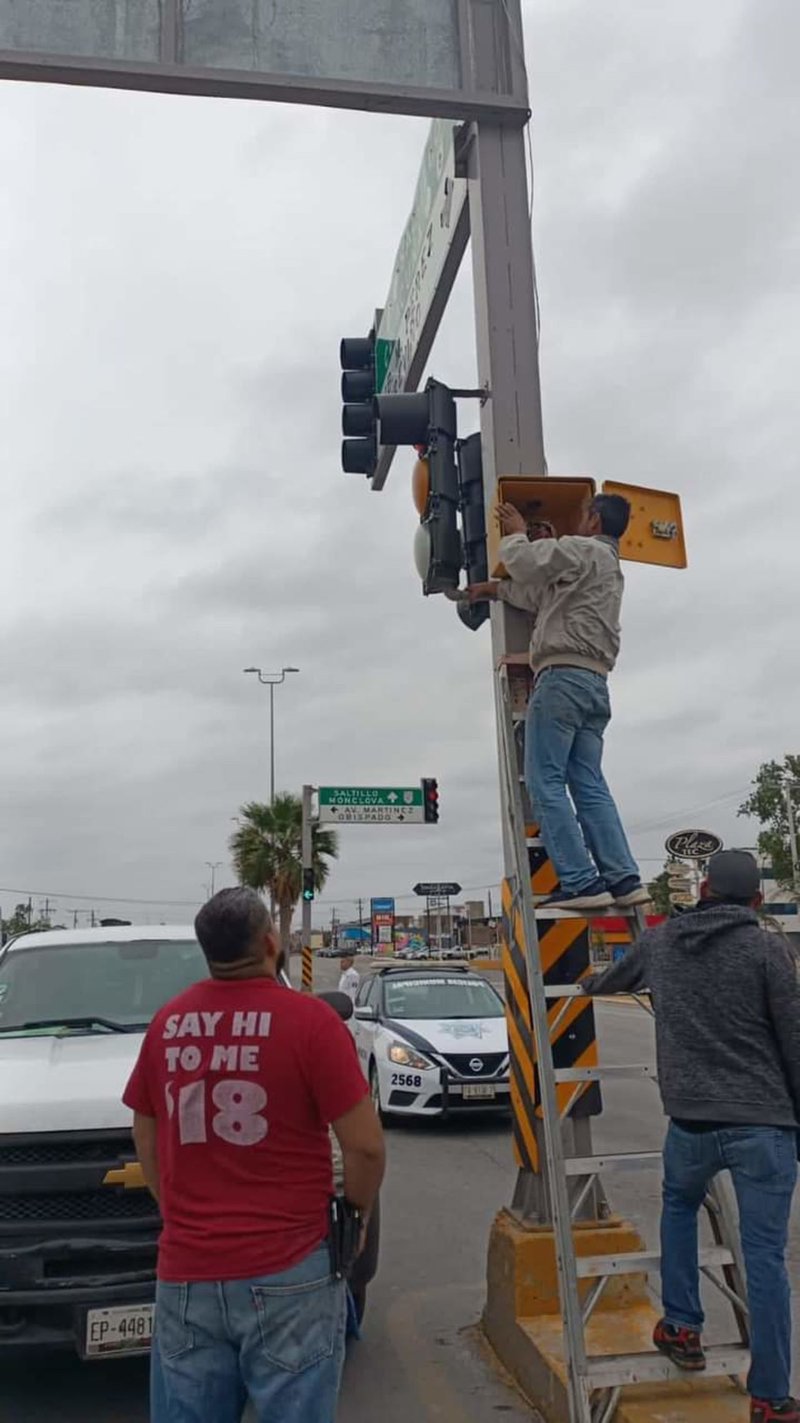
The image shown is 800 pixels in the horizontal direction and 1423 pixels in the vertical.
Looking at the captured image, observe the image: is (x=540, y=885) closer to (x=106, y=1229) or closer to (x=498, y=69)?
(x=106, y=1229)

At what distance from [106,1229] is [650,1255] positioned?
203cm

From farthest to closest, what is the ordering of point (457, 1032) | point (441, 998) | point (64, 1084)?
point (441, 998) < point (457, 1032) < point (64, 1084)

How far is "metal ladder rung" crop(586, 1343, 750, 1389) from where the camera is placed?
12.5ft

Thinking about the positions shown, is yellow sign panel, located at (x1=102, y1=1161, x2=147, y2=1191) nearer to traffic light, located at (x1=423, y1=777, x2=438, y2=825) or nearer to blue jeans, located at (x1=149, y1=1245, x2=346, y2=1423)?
blue jeans, located at (x1=149, y1=1245, x2=346, y2=1423)

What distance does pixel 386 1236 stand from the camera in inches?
301

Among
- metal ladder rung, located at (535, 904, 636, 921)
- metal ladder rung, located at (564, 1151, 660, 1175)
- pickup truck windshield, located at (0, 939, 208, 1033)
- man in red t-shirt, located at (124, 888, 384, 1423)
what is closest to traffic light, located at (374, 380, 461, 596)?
metal ladder rung, located at (535, 904, 636, 921)

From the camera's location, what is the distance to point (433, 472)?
628 centimetres

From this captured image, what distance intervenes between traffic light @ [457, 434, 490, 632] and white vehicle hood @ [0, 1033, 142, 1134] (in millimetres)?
2653

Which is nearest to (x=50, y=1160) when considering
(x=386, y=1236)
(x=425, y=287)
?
(x=386, y=1236)

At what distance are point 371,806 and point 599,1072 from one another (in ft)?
58.0

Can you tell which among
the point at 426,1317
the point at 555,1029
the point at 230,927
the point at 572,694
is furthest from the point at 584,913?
the point at 426,1317

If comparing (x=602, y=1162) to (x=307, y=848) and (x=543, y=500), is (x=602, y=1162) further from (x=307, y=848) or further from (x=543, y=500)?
(x=307, y=848)

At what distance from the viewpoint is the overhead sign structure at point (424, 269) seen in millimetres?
7046

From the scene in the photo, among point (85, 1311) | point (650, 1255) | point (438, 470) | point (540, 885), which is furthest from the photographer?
point (438, 470)
